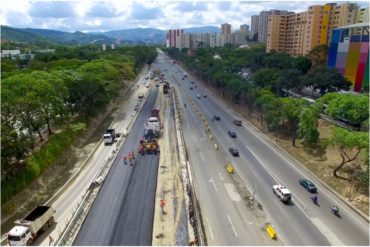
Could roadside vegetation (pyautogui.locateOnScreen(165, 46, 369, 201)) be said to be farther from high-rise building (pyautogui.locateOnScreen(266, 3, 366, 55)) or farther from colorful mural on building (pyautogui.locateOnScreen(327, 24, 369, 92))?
high-rise building (pyautogui.locateOnScreen(266, 3, 366, 55))

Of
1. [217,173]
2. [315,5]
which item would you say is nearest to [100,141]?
[217,173]

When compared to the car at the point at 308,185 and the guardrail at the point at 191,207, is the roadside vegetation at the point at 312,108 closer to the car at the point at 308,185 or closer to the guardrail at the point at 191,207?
the car at the point at 308,185

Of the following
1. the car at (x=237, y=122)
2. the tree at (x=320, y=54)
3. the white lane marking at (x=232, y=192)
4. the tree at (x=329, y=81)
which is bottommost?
the white lane marking at (x=232, y=192)

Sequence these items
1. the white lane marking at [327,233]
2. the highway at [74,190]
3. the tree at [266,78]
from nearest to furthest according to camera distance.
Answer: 1. the white lane marking at [327,233]
2. the highway at [74,190]
3. the tree at [266,78]

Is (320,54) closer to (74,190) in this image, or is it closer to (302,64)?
(302,64)

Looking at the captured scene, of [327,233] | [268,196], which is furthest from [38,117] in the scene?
[327,233]

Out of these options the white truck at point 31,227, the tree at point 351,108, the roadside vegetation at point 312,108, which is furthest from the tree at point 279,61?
the white truck at point 31,227

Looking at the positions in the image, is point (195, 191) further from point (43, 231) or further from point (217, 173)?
point (43, 231)

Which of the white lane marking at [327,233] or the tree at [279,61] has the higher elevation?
the tree at [279,61]
